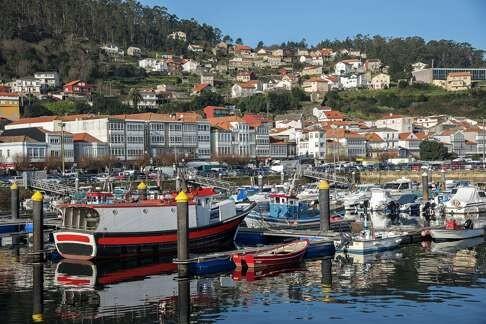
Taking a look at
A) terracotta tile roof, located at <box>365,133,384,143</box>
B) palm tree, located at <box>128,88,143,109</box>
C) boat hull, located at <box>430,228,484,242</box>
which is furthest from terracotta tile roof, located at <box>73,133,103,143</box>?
boat hull, located at <box>430,228,484,242</box>

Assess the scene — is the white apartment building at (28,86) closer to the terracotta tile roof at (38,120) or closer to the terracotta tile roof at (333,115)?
the terracotta tile roof at (38,120)

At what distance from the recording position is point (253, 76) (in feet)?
538

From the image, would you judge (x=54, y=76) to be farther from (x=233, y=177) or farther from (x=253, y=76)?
(x=233, y=177)

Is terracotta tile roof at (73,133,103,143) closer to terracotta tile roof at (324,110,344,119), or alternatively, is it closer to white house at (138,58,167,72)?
terracotta tile roof at (324,110,344,119)

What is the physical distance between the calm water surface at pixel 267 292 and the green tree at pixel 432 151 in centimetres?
7185

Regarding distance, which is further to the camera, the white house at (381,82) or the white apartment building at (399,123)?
the white house at (381,82)

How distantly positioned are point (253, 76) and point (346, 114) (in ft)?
122

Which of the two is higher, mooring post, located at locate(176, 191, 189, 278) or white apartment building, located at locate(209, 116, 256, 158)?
white apartment building, located at locate(209, 116, 256, 158)

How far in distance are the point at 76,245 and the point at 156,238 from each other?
3.35m

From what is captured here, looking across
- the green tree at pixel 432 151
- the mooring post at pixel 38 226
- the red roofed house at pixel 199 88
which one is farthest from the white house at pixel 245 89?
the mooring post at pixel 38 226

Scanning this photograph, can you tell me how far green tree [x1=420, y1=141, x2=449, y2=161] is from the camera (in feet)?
331

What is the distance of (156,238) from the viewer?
103 ft

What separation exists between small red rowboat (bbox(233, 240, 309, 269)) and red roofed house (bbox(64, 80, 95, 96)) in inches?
3761

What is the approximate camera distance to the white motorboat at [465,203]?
2005 inches
